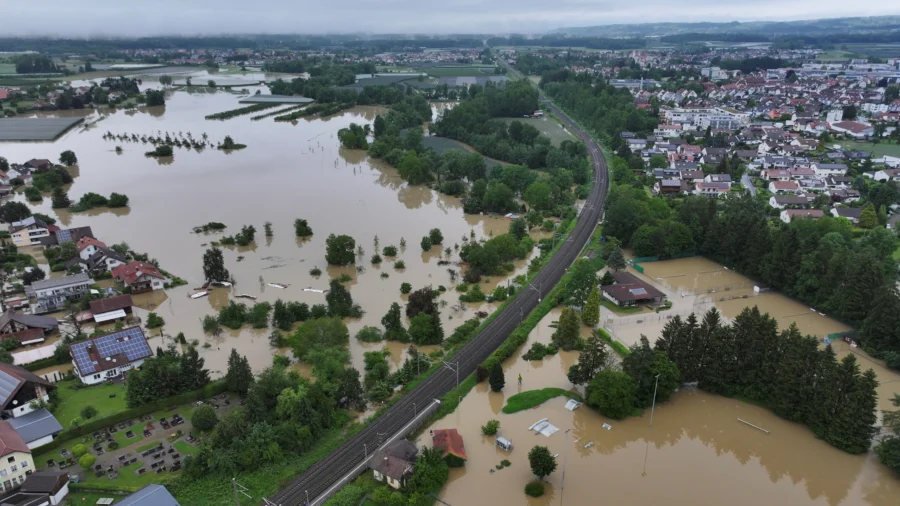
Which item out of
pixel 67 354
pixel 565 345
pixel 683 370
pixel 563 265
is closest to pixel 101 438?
pixel 67 354

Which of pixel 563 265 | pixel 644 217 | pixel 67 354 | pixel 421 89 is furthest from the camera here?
pixel 421 89

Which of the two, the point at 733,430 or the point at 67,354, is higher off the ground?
the point at 67,354

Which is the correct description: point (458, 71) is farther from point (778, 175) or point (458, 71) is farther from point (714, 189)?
point (714, 189)

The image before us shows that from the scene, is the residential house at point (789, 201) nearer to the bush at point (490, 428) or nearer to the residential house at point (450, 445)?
the bush at point (490, 428)

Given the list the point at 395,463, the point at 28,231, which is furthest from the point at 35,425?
the point at 28,231

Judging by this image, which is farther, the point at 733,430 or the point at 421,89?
the point at 421,89

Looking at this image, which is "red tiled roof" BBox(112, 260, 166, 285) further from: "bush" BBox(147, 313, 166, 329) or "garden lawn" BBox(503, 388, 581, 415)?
"garden lawn" BBox(503, 388, 581, 415)

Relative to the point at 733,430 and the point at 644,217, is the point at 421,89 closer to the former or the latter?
the point at 644,217

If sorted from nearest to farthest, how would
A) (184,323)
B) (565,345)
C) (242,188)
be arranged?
(565,345) → (184,323) → (242,188)

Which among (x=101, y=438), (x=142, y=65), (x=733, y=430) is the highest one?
(x=142, y=65)
